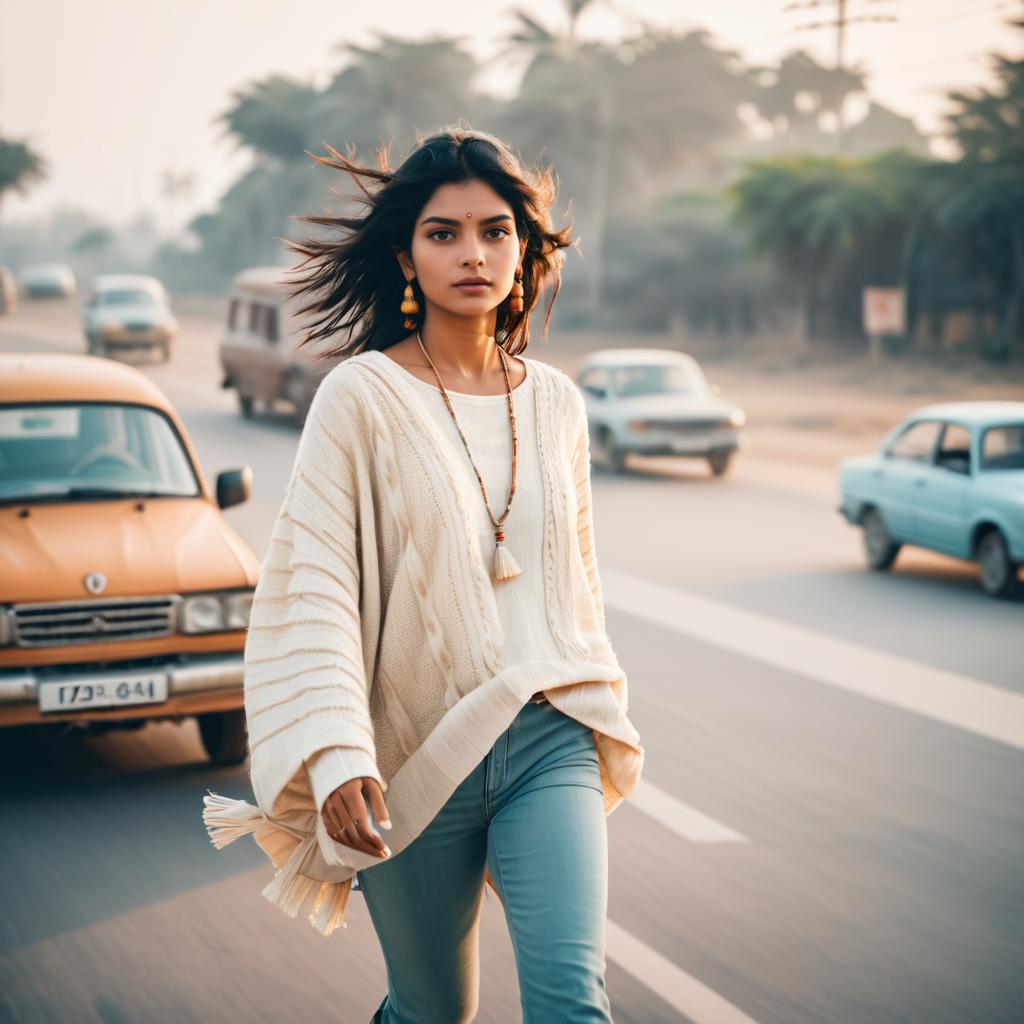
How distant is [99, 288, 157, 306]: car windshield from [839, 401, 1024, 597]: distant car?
30177 millimetres

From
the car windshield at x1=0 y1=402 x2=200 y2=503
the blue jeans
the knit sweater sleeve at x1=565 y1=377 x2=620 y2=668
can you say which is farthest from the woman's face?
the car windshield at x1=0 y1=402 x2=200 y2=503

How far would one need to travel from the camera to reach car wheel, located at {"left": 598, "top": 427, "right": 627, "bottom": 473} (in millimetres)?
19578

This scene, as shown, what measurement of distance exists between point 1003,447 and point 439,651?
991cm

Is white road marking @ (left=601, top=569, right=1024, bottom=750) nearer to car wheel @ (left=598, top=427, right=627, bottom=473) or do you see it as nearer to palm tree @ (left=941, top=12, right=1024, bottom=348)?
car wheel @ (left=598, top=427, right=627, bottom=473)

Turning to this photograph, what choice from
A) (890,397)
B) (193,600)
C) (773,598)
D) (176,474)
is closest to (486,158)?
(193,600)

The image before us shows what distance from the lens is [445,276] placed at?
2885 mm

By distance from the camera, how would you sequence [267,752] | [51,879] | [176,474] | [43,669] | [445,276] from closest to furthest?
[267,752]
[445,276]
[51,879]
[43,669]
[176,474]

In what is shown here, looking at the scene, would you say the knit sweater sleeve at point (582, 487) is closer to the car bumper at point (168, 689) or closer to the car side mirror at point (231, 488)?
the car bumper at point (168, 689)

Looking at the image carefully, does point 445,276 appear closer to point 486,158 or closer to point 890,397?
point 486,158

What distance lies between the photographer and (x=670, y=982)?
446 centimetres

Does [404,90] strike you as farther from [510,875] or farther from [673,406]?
[510,875]

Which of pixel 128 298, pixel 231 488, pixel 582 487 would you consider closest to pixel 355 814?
pixel 582 487

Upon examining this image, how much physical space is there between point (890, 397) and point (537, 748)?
3507cm

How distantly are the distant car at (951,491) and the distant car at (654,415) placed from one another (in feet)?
20.0
